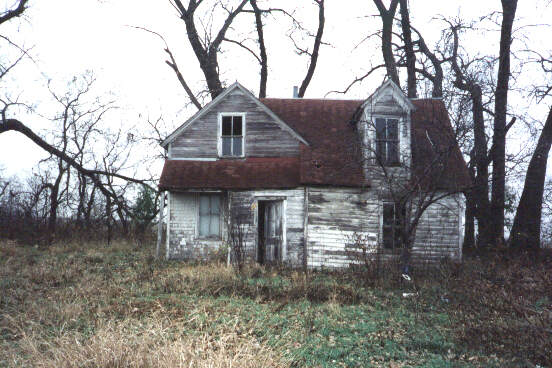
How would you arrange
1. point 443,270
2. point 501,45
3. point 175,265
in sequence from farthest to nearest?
point 501,45 → point 175,265 → point 443,270

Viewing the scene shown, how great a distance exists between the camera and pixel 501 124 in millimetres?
18312

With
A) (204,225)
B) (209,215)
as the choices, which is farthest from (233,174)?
(204,225)

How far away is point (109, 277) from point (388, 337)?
294 inches

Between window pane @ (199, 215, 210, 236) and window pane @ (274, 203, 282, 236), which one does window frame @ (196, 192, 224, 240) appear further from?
window pane @ (274, 203, 282, 236)

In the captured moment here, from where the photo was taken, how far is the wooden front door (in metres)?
15.3

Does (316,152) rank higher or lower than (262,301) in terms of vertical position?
higher

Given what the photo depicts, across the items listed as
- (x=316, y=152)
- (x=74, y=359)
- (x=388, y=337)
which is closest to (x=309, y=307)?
(x=388, y=337)

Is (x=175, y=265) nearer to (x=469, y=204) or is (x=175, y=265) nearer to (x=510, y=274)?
(x=510, y=274)

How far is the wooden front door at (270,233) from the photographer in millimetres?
15344

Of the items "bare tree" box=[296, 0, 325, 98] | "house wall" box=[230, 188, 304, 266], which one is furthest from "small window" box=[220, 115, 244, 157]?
"bare tree" box=[296, 0, 325, 98]

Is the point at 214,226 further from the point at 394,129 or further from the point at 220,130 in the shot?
the point at 394,129

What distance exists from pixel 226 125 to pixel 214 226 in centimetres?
375

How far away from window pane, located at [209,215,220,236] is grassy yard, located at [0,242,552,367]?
382cm

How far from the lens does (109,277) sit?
Answer: 1140cm
